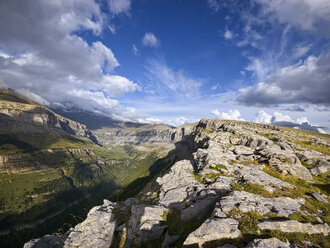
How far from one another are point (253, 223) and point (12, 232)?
1045 feet

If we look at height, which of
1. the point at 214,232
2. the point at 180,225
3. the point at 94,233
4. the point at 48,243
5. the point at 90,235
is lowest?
the point at 48,243

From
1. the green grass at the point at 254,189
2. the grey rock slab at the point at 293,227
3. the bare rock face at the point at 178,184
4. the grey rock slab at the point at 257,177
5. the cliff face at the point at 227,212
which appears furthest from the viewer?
the bare rock face at the point at 178,184

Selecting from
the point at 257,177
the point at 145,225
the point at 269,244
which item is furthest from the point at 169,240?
the point at 257,177

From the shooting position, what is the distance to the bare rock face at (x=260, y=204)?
614 inches

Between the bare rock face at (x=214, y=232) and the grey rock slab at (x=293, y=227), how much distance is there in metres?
2.60

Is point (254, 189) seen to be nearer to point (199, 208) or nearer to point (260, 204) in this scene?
point (260, 204)

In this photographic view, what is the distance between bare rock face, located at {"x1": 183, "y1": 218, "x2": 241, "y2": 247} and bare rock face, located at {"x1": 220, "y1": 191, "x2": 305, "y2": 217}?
2.15m

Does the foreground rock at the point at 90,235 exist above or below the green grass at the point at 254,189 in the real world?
below

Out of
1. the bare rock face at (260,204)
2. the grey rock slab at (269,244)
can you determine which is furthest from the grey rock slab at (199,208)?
the grey rock slab at (269,244)

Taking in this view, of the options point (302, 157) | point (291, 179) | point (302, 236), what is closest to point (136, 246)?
point (302, 236)

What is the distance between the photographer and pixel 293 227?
12844mm

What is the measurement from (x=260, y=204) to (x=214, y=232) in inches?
319

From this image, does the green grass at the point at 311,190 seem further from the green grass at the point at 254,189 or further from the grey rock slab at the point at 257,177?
the green grass at the point at 254,189

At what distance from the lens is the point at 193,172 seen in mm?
32469
